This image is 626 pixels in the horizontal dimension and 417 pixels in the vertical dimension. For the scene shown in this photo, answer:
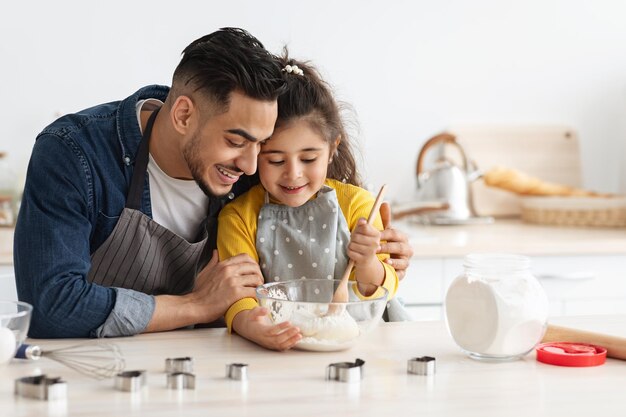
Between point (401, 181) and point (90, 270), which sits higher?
point (401, 181)

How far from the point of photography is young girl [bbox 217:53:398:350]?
178 cm

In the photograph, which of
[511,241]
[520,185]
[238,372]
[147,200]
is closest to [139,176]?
[147,200]

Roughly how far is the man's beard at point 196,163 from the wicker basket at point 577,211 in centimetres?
175

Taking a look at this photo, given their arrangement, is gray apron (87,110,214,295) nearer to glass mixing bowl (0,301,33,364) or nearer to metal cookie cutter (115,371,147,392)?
glass mixing bowl (0,301,33,364)

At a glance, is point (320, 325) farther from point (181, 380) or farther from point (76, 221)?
point (76, 221)

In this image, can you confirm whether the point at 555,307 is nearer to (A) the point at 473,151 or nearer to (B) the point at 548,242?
(B) the point at 548,242

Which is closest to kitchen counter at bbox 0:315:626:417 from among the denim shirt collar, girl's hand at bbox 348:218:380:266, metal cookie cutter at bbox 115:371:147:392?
metal cookie cutter at bbox 115:371:147:392

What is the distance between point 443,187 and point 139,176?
5.25ft

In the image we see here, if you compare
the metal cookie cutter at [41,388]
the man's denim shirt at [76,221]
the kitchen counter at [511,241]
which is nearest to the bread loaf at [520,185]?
the kitchen counter at [511,241]

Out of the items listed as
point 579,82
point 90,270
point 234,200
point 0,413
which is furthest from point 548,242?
point 0,413

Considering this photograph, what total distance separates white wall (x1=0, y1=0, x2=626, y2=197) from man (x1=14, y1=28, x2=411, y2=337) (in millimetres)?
1271

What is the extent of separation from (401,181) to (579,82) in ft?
2.47

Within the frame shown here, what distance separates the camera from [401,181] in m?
3.35

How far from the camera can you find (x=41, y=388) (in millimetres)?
1187
